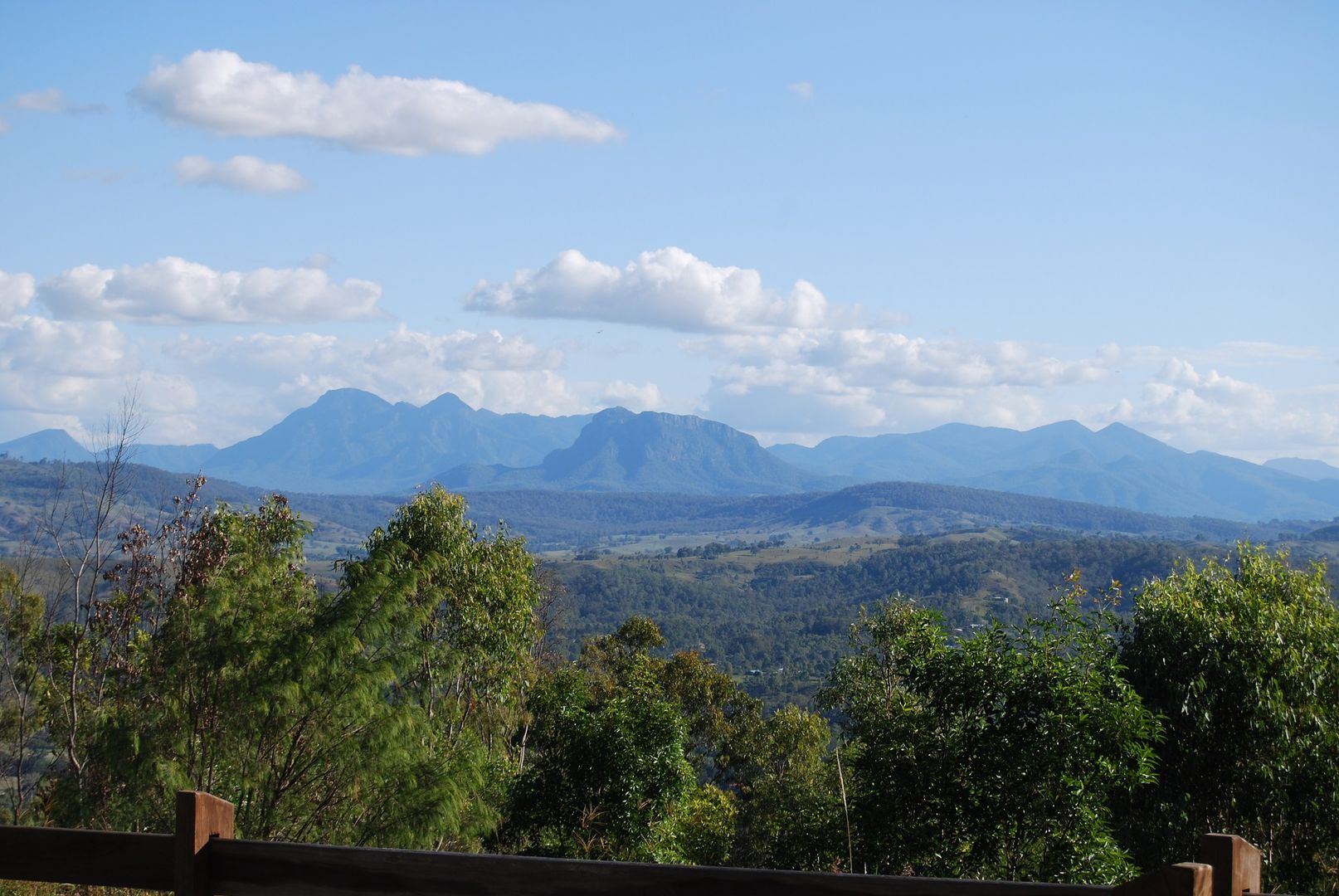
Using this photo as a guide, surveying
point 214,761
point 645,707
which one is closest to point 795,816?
point 645,707

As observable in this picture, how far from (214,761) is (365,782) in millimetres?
1419

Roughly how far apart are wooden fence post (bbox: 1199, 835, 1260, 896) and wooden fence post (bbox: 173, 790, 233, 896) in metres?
2.39

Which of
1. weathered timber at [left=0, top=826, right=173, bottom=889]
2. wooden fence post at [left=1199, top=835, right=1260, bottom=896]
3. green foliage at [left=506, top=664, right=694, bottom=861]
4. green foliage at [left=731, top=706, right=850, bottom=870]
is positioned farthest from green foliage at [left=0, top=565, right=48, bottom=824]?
wooden fence post at [left=1199, top=835, right=1260, bottom=896]

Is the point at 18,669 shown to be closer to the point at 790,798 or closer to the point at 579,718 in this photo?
the point at 579,718

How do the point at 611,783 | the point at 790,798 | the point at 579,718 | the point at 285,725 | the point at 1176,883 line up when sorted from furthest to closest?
1. the point at 790,798
2. the point at 579,718
3. the point at 611,783
4. the point at 285,725
5. the point at 1176,883

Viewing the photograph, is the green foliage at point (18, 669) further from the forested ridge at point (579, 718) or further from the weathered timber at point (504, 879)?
the weathered timber at point (504, 879)

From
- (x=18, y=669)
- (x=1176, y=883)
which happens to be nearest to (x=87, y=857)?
(x=1176, y=883)

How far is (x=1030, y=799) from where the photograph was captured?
38.1 feet

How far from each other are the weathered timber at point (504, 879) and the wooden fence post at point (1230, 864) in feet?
0.77

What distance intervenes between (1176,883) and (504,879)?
1528mm

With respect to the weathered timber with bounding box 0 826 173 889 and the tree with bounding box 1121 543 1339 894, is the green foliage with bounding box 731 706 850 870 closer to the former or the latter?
the tree with bounding box 1121 543 1339 894

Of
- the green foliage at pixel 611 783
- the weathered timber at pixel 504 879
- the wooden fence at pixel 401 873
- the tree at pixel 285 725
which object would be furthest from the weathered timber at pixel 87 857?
the green foliage at pixel 611 783

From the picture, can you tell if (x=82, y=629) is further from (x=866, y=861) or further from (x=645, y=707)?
(x=866, y=861)

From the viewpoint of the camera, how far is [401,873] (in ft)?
9.20
